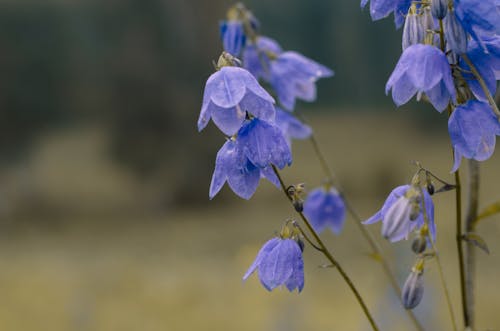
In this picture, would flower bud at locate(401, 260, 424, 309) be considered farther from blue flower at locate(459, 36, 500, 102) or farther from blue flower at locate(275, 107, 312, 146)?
blue flower at locate(275, 107, 312, 146)

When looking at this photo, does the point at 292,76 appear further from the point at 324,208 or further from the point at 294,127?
the point at 324,208

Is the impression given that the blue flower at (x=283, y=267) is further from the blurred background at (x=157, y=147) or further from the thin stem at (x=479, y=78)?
the blurred background at (x=157, y=147)

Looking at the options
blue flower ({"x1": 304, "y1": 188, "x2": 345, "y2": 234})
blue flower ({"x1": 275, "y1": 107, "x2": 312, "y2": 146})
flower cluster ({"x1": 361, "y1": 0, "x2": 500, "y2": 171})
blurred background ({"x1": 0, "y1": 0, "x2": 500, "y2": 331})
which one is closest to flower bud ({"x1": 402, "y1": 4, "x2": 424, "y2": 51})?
flower cluster ({"x1": 361, "y1": 0, "x2": 500, "y2": 171})

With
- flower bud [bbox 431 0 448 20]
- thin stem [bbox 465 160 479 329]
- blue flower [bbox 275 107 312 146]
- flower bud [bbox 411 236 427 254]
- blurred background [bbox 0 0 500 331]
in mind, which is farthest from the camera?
blurred background [bbox 0 0 500 331]

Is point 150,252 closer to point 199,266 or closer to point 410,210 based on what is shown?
point 199,266

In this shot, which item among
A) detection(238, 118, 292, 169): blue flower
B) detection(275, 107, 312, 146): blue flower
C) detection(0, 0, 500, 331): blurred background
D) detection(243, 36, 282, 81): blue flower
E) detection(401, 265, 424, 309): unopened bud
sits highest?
detection(238, 118, 292, 169): blue flower

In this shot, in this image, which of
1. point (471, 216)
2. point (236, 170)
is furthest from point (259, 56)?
point (236, 170)
